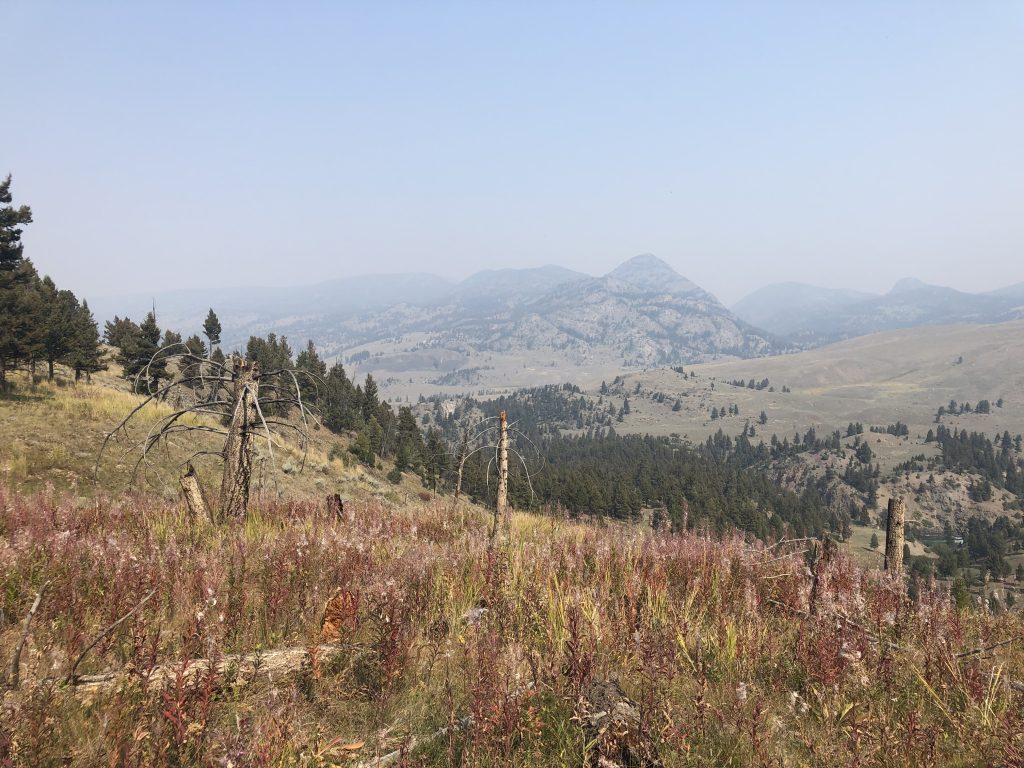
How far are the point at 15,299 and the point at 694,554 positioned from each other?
40.9 m

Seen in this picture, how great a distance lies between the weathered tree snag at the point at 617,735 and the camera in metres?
3.12

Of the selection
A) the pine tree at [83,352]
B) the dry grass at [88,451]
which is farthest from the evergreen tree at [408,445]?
the dry grass at [88,451]

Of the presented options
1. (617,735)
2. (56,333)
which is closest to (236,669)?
(617,735)

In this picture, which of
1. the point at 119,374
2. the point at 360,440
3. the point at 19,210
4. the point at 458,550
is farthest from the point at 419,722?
the point at 119,374

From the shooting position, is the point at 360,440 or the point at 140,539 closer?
the point at 140,539

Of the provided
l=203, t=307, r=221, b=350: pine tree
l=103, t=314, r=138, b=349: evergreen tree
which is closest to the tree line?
A: l=103, t=314, r=138, b=349: evergreen tree

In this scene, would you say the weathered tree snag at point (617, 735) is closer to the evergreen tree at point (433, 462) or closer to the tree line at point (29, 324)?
the tree line at point (29, 324)

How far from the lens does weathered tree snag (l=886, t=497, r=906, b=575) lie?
8680 millimetres

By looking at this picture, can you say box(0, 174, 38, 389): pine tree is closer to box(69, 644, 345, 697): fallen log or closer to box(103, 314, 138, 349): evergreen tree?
box(103, 314, 138, 349): evergreen tree

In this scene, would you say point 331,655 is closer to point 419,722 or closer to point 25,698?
point 419,722

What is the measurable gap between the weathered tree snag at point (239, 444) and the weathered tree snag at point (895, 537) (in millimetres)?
10694

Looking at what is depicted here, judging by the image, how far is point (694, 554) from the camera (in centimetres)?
753

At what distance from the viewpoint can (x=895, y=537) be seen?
875 centimetres

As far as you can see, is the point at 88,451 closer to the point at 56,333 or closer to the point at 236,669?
the point at 236,669
